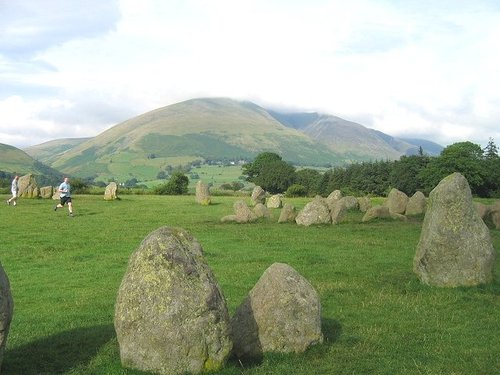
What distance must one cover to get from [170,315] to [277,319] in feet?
8.68

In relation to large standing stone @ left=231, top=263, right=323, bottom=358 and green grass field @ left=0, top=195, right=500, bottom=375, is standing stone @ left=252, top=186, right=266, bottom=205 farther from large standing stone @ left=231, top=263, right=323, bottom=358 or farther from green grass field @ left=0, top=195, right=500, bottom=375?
large standing stone @ left=231, top=263, right=323, bottom=358

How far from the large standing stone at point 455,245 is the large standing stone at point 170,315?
33.6 feet

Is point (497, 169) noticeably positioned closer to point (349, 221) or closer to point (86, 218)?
point (349, 221)

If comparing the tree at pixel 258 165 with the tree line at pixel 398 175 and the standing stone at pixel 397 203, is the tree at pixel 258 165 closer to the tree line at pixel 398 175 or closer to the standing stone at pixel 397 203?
the tree line at pixel 398 175

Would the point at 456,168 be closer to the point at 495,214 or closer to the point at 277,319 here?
the point at 495,214

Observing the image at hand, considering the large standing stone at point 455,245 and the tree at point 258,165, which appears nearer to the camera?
the large standing stone at point 455,245

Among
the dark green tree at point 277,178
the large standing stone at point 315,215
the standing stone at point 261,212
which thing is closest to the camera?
the large standing stone at point 315,215

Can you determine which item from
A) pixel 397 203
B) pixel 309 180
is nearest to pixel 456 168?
pixel 309 180

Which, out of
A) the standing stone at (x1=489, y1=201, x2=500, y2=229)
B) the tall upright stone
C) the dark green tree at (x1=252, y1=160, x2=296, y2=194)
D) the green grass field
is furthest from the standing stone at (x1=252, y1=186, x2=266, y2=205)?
the dark green tree at (x1=252, y1=160, x2=296, y2=194)

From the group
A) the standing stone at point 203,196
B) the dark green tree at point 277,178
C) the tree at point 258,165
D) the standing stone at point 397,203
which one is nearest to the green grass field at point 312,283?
the standing stone at point 397,203

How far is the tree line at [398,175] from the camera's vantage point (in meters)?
86.2

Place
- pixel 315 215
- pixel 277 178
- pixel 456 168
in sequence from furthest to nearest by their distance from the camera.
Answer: pixel 277 178 < pixel 456 168 < pixel 315 215

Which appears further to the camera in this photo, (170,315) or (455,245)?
(455,245)

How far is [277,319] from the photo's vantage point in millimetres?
11984
